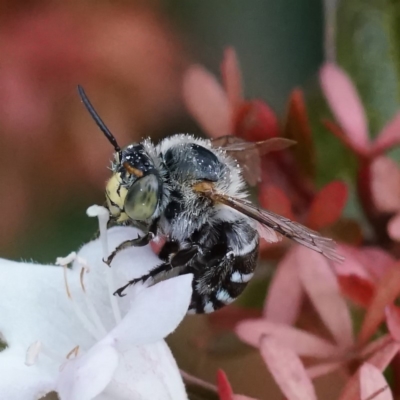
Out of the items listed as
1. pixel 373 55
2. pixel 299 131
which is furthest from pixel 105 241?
pixel 373 55

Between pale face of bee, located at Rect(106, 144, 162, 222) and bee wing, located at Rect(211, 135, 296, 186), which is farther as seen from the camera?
bee wing, located at Rect(211, 135, 296, 186)

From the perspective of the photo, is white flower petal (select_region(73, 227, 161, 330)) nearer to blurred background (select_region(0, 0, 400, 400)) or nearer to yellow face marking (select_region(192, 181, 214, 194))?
yellow face marking (select_region(192, 181, 214, 194))

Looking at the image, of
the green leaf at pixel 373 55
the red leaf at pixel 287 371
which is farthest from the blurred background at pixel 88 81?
the red leaf at pixel 287 371

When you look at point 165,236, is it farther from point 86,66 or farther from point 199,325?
point 86,66

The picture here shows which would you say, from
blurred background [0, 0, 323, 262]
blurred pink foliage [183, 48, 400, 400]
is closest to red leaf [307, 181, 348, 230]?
blurred pink foliage [183, 48, 400, 400]

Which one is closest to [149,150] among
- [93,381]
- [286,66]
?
Answer: [93,381]

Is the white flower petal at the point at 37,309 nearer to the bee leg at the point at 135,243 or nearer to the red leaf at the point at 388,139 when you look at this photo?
the bee leg at the point at 135,243
